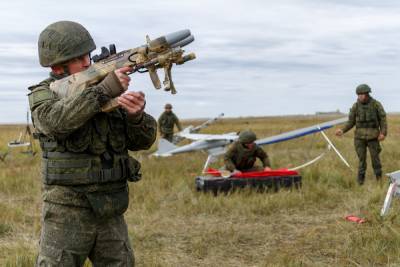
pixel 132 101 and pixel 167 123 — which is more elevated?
pixel 132 101

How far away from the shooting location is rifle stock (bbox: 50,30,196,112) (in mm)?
2857

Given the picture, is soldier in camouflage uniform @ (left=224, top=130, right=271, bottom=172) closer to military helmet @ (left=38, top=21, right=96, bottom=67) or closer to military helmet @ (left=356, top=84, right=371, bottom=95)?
military helmet @ (left=356, top=84, right=371, bottom=95)

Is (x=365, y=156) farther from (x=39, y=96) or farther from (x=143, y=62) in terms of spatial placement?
(x=39, y=96)

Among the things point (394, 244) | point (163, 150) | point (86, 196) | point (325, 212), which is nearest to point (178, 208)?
point (325, 212)

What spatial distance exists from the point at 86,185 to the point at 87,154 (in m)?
0.18

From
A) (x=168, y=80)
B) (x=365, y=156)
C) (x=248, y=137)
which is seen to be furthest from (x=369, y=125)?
(x=168, y=80)

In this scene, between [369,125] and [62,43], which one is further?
[369,125]

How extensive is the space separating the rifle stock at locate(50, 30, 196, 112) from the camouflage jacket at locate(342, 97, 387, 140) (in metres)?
8.86

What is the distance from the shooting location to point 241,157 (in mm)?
10547

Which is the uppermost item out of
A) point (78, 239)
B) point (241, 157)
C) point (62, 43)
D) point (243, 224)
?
point (62, 43)

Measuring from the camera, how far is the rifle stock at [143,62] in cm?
286

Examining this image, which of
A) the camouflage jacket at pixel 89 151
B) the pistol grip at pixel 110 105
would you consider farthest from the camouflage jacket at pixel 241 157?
the pistol grip at pixel 110 105

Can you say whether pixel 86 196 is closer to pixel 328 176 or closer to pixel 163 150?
pixel 328 176

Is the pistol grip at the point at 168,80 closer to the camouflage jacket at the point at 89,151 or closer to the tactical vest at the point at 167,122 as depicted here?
the camouflage jacket at the point at 89,151
